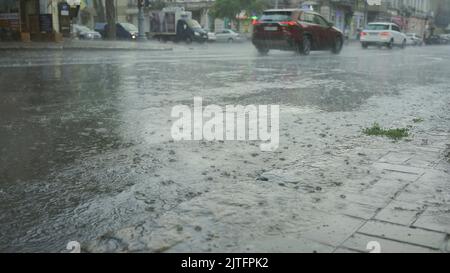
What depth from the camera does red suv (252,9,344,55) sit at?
1975cm

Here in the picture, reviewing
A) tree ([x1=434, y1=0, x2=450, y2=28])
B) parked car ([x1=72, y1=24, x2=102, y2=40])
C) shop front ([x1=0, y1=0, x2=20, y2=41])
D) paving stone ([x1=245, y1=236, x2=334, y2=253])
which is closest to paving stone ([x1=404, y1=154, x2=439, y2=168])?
paving stone ([x1=245, y1=236, x2=334, y2=253])

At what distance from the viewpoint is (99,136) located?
4969 millimetres

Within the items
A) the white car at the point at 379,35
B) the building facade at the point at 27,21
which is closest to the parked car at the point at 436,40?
the white car at the point at 379,35

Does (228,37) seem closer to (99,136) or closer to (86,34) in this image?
(86,34)

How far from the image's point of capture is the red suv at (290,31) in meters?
19.7

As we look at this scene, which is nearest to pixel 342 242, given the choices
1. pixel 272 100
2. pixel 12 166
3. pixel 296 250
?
pixel 296 250

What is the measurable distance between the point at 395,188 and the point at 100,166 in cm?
216

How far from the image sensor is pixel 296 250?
8.07ft

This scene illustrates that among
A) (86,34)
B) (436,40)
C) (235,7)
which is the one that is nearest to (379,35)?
(235,7)

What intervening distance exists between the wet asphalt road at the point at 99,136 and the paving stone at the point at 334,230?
2.92ft

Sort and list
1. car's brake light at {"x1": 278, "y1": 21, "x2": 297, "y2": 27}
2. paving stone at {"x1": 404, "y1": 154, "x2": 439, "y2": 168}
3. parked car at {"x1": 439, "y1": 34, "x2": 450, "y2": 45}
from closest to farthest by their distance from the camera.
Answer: paving stone at {"x1": 404, "y1": 154, "x2": 439, "y2": 168} < car's brake light at {"x1": 278, "y1": 21, "x2": 297, "y2": 27} < parked car at {"x1": 439, "y1": 34, "x2": 450, "y2": 45}

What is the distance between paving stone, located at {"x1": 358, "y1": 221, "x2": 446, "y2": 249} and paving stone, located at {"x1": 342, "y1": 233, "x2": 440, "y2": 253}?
52mm

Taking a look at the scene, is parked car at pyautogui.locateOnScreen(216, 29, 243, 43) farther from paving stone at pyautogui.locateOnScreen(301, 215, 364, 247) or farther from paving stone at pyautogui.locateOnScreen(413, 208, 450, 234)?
paving stone at pyautogui.locateOnScreen(301, 215, 364, 247)

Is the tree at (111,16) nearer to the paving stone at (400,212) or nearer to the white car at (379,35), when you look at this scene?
the white car at (379,35)
